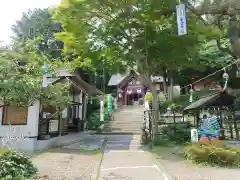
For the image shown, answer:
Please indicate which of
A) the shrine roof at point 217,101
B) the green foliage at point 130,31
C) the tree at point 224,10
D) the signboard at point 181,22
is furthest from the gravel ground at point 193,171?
the tree at point 224,10

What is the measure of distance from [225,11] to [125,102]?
28596 millimetres

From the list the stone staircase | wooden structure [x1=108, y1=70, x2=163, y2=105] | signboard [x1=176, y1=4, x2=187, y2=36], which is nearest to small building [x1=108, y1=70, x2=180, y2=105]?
wooden structure [x1=108, y1=70, x2=163, y2=105]

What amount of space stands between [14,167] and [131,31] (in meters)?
9.84

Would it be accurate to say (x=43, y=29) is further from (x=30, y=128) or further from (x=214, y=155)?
(x=214, y=155)

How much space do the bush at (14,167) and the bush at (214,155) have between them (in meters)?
5.02

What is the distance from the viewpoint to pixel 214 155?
823 centimetres

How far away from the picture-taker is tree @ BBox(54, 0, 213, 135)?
485 inches

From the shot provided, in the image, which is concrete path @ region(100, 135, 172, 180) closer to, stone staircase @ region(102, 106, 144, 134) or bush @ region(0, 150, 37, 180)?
bush @ region(0, 150, 37, 180)

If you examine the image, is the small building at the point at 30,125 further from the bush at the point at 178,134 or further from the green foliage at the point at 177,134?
the bush at the point at 178,134

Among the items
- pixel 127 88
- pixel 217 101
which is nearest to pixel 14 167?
pixel 217 101

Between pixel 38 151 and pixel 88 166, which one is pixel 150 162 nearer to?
pixel 88 166

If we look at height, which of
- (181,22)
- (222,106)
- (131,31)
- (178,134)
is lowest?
(178,134)

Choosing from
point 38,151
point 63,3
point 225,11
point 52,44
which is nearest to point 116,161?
point 38,151

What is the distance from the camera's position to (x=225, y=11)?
14.2 m
